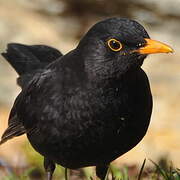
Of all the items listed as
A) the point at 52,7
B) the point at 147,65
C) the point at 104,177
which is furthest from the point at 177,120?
the point at 104,177

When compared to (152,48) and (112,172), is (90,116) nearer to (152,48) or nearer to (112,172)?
(152,48)

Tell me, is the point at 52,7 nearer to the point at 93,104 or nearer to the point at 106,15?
Result: the point at 106,15

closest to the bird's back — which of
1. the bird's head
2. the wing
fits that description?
the bird's head

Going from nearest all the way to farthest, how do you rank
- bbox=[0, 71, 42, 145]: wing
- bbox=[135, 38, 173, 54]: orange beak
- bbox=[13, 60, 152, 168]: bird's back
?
bbox=[135, 38, 173, 54]: orange beak < bbox=[13, 60, 152, 168]: bird's back < bbox=[0, 71, 42, 145]: wing

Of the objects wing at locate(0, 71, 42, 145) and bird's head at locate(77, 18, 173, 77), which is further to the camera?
wing at locate(0, 71, 42, 145)

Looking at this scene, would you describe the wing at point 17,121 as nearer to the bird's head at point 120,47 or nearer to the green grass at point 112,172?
the green grass at point 112,172

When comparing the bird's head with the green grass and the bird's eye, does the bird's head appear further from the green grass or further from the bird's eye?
the green grass

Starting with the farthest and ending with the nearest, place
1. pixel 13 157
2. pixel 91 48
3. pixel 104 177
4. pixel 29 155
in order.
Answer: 1. pixel 13 157
2. pixel 29 155
3. pixel 104 177
4. pixel 91 48
